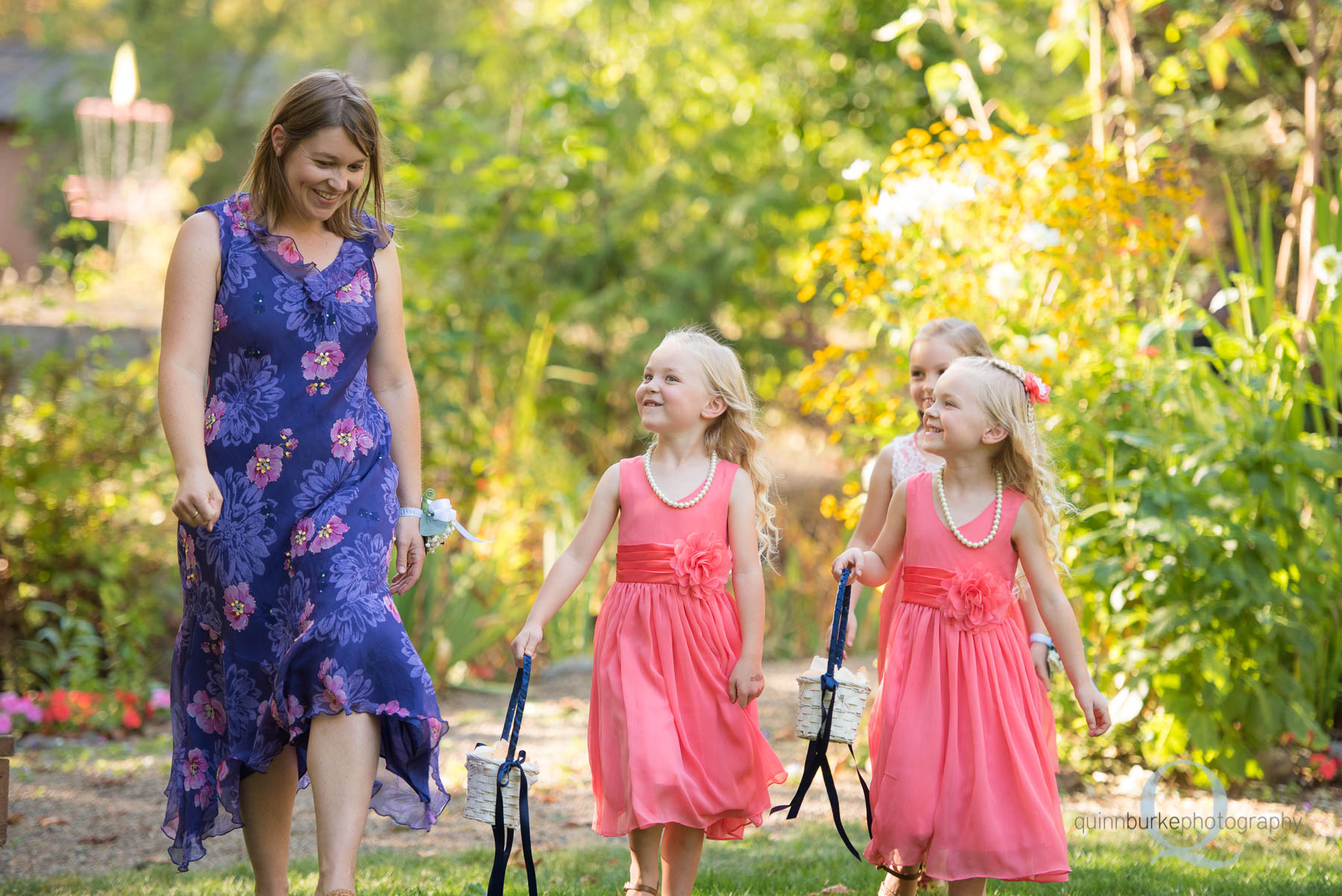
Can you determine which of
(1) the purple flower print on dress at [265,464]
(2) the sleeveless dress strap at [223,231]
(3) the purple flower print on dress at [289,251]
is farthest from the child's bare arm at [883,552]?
(2) the sleeveless dress strap at [223,231]

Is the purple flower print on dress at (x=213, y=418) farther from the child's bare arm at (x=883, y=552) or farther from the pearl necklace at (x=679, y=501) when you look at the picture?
the child's bare arm at (x=883, y=552)

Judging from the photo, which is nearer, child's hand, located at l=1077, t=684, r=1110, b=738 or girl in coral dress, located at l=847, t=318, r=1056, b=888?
child's hand, located at l=1077, t=684, r=1110, b=738

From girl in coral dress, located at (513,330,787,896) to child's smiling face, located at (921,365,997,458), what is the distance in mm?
449

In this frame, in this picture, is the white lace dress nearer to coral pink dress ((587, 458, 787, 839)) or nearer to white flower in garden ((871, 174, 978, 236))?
coral pink dress ((587, 458, 787, 839))

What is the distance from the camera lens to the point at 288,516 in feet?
7.97

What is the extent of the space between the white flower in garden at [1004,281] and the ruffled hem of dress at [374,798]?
2.65 metres

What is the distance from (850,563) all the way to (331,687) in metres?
1.19

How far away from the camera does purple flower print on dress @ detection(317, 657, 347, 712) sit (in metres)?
2.32

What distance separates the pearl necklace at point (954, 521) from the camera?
2.80 meters

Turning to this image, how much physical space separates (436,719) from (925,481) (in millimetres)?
1255

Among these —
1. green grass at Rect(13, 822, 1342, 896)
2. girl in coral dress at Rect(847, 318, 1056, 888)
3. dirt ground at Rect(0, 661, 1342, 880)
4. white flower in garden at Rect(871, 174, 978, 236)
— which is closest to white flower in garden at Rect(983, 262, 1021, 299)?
white flower in garden at Rect(871, 174, 978, 236)

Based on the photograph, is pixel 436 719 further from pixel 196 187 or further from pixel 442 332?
pixel 196 187

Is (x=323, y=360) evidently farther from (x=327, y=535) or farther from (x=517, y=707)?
(x=517, y=707)

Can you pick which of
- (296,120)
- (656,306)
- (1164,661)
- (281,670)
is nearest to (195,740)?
(281,670)
